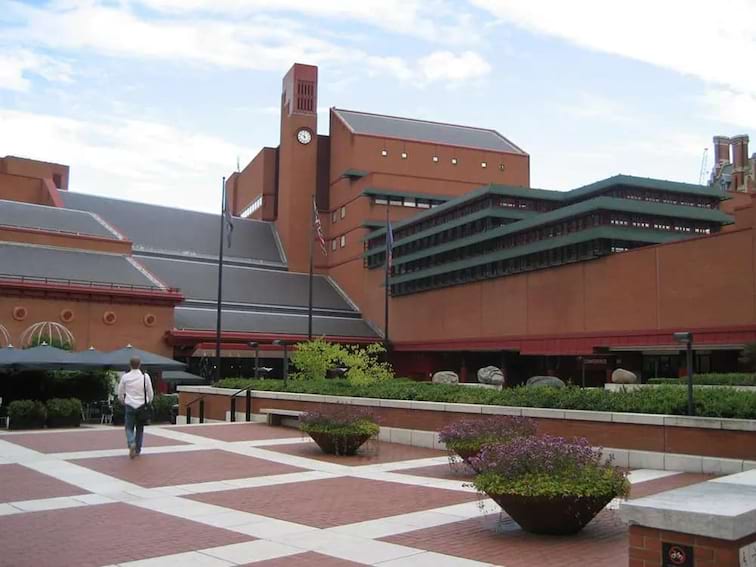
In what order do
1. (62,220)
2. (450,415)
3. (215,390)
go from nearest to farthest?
(450,415)
(215,390)
(62,220)

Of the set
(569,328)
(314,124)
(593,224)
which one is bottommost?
(569,328)

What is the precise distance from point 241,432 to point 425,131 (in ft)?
222

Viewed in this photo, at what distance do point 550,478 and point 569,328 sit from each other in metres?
40.2

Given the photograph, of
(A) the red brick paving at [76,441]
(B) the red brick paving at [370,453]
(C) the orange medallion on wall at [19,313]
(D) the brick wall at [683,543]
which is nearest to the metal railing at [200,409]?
(A) the red brick paving at [76,441]

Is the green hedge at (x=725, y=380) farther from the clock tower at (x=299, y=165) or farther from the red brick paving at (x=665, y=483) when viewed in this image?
the clock tower at (x=299, y=165)

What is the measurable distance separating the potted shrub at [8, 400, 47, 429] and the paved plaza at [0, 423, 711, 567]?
20.1 ft

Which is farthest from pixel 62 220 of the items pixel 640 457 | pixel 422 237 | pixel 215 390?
pixel 640 457

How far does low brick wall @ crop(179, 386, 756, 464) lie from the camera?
41.9ft

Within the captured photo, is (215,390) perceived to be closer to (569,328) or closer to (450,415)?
(450,415)

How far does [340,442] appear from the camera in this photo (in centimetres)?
1650

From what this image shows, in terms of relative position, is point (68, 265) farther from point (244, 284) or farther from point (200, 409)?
Result: point (200, 409)

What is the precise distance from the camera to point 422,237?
64125 millimetres

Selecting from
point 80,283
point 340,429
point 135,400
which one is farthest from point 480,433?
point 80,283

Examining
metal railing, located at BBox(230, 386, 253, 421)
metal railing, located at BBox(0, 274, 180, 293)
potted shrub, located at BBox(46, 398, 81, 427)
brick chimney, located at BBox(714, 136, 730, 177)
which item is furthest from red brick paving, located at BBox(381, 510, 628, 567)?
brick chimney, located at BBox(714, 136, 730, 177)
